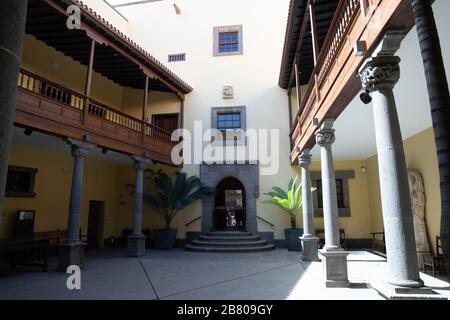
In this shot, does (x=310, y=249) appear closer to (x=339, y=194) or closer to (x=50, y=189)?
(x=339, y=194)

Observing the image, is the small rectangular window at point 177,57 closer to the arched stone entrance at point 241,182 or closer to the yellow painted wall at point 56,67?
the yellow painted wall at point 56,67

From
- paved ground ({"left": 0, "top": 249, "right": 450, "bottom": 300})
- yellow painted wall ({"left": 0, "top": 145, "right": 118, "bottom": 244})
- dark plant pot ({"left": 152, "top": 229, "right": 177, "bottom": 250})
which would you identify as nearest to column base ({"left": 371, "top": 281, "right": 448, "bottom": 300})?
paved ground ({"left": 0, "top": 249, "right": 450, "bottom": 300})

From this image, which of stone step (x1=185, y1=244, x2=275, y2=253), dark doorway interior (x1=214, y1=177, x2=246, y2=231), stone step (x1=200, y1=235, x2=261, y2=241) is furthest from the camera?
dark doorway interior (x1=214, y1=177, x2=246, y2=231)

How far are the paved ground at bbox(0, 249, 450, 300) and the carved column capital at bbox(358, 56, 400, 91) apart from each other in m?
3.54

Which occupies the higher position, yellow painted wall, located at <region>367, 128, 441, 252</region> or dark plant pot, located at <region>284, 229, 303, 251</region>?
yellow painted wall, located at <region>367, 128, 441, 252</region>

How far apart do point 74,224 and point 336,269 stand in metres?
6.77

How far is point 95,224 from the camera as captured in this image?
13.4 meters

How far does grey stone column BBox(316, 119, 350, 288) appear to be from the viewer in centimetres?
601

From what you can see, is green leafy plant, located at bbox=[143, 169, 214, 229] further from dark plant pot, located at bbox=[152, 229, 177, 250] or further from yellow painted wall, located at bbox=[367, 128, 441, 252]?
yellow painted wall, located at bbox=[367, 128, 441, 252]

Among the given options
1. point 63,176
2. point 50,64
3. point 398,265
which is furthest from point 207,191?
point 398,265

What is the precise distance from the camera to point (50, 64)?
10.4 meters

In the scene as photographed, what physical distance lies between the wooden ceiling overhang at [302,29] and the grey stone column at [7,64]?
694cm

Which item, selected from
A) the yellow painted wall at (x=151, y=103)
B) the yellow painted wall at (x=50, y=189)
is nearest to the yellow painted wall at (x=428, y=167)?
the yellow painted wall at (x=151, y=103)
